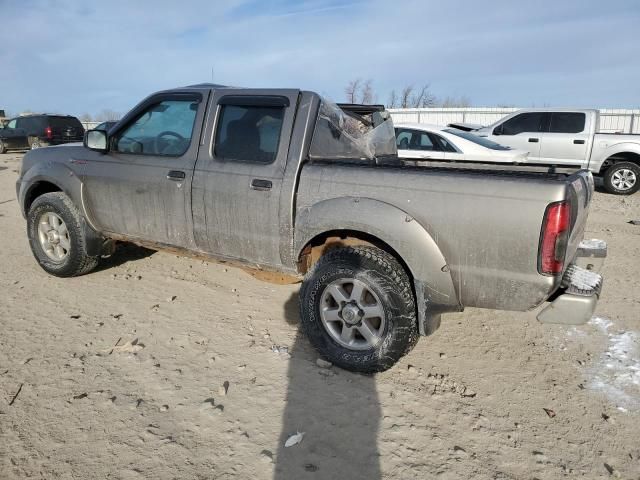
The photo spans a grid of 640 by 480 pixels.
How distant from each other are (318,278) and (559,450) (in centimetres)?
171

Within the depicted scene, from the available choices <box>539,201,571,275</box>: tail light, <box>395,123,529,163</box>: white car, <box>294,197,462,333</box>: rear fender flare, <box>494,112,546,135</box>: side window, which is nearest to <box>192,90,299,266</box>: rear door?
<box>294,197,462,333</box>: rear fender flare

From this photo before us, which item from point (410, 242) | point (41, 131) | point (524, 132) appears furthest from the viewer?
point (41, 131)

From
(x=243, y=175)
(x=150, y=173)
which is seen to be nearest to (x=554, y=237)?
(x=243, y=175)

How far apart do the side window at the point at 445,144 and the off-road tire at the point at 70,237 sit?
6.27 metres

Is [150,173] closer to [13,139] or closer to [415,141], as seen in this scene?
[415,141]

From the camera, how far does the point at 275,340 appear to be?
3496mm

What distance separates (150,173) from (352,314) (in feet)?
6.95

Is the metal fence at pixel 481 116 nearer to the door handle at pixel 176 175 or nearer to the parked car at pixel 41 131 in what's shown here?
the parked car at pixel 41 131

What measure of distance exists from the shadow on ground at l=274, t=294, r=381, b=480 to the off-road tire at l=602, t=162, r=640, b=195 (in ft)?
31.8

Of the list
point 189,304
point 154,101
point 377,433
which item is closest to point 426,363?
point 377,433

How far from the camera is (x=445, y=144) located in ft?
27.5

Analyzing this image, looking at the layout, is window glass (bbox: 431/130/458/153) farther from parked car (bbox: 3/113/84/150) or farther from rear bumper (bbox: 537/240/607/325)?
parked car (bbox: 3/113/84/150)

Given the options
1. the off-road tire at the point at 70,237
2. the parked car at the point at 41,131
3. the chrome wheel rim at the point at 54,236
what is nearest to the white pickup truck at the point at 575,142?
the off-road tire at the point at 70,237

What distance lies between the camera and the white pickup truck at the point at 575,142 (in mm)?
10008
